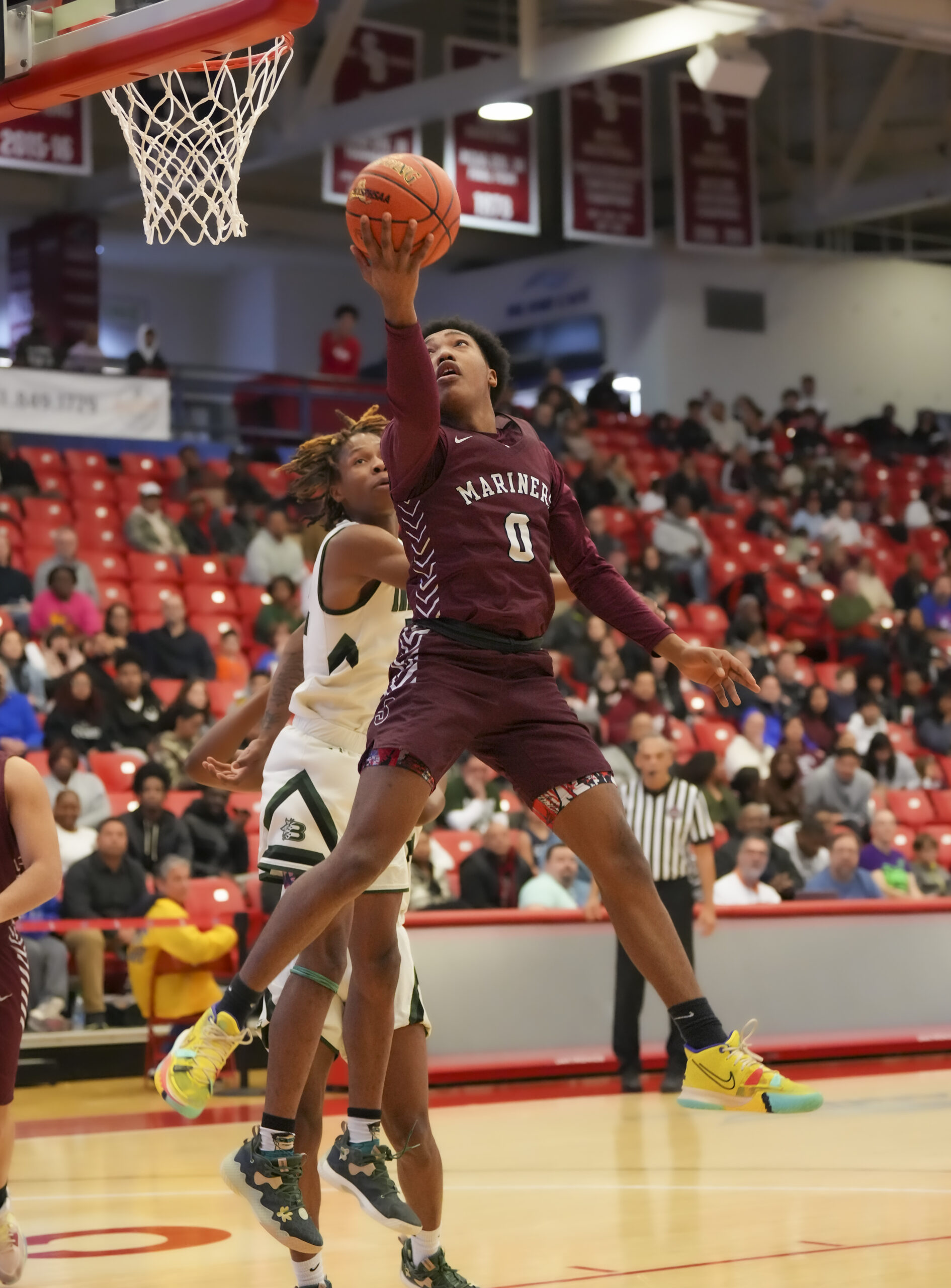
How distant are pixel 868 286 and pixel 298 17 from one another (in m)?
22.8

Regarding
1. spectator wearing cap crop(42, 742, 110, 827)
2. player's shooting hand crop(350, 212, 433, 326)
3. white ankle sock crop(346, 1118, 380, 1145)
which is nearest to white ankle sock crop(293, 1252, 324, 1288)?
white ankle sock crop(346, 1118, 380, 1145)

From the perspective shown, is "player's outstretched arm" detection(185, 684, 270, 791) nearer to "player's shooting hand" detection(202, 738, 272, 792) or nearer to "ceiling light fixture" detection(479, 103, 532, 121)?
"player's shooting hand" detection(202, 738, 272, 792)

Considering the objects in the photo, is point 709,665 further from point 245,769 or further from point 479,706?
point 245,769

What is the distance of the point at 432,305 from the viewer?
2705 cm

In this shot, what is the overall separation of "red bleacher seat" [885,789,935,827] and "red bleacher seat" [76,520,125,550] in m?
7.06

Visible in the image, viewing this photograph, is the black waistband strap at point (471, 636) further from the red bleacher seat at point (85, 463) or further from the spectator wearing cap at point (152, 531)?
the red bleacher seat at point (85, 463)

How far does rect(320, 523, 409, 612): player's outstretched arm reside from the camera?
500cm

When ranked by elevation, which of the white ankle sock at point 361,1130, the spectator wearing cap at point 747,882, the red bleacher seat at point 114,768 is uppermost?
the red bleacher seat at point 114,768

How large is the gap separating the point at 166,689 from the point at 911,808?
643 centimetres

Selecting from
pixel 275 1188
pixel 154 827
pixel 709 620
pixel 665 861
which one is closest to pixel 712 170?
pixel 709 620

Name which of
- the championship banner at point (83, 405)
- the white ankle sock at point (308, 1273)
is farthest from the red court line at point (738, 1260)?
the championship banner at point (83, 405)

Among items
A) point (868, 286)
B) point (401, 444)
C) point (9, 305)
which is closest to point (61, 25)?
point (401, 444)

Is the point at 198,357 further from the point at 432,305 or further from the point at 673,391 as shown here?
the point at 673,391

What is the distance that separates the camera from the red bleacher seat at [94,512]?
53.6 ft
